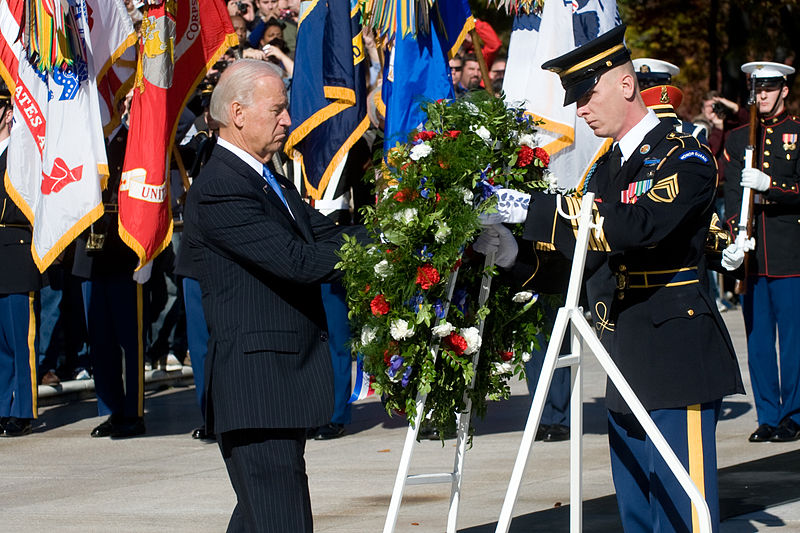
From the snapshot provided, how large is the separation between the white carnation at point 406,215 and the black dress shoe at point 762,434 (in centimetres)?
466

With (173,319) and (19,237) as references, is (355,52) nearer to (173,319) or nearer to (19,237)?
(19,237)

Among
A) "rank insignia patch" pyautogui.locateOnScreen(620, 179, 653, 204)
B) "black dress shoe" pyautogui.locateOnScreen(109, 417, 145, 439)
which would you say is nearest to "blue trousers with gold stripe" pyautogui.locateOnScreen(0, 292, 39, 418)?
"black dress shoe" pyautogui.locateOnScreen(109, 417, 145, 439)

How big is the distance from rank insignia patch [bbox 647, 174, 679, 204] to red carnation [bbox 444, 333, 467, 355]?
0.87 meters

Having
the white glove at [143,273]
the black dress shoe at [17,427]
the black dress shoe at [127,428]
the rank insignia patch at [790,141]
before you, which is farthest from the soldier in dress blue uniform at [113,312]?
the rank insignia patch at [790,141]

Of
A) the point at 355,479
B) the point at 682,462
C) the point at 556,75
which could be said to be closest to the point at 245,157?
the point at 682,462

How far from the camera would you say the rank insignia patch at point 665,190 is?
4469mm

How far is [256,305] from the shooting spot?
4.42m

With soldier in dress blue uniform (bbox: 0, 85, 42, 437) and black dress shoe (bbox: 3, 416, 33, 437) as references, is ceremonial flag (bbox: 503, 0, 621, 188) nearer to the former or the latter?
soldier in dress blue uniform (bbox: 0, 85, 42, 437)

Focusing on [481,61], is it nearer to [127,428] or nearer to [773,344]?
[773,344]

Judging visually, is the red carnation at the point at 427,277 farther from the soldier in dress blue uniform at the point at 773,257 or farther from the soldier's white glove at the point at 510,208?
the soldier in dress blue uniform at the point at 773,257

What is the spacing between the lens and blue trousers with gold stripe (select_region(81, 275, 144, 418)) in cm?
920

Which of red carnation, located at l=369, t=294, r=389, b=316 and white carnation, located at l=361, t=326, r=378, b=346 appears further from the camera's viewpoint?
white carnation, located at l=361, t=326, r=378, b=346

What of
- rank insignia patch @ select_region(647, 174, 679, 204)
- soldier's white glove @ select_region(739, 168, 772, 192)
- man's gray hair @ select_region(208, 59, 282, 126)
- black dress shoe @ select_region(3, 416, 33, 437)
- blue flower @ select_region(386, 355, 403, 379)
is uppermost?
man's gray hair @ select_region(208, 59, 282, 126)

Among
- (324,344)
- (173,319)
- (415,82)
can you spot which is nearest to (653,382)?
(324,344)
